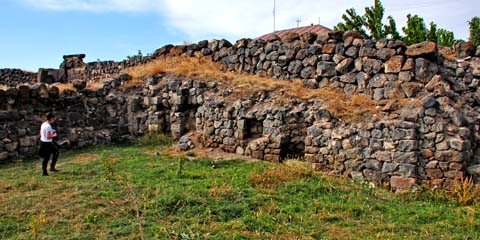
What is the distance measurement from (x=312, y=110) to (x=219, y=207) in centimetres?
381

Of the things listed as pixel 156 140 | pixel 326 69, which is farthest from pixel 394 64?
pixel 156 140

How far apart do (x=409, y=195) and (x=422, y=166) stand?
25.0 inches

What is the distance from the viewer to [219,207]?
5.92 m

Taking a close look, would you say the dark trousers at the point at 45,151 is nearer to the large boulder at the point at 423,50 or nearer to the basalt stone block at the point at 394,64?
the basalt stone block at the point at 394,64

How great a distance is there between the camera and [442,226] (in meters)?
5.36

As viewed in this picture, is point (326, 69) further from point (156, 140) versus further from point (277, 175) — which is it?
point (156, 140)

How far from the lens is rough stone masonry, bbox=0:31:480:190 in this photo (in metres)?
7.27

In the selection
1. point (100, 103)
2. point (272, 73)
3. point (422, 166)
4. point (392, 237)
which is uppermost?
point (272, 73)

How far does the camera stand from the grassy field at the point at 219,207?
16.8 ft

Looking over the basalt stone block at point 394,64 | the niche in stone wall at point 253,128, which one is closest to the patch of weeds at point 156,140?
the niche in stone wall at point 253,128

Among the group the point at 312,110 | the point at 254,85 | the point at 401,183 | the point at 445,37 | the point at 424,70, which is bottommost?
the point at 401,183

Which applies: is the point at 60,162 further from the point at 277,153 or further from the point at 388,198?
→ the point at 388,198

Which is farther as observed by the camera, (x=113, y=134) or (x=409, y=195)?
(x=113, y=134)

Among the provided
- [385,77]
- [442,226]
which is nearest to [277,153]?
[385,77]
